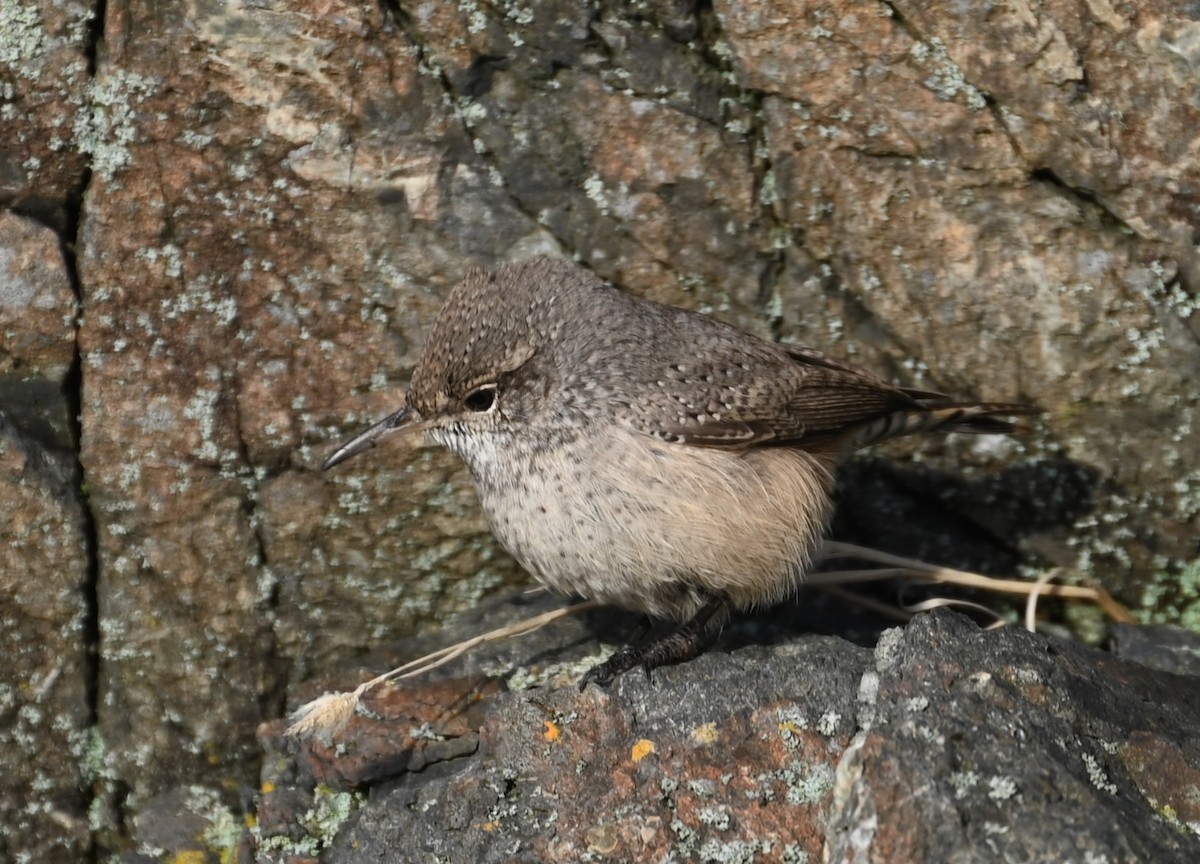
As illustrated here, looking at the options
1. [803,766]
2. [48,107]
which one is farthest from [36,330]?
[803,766]

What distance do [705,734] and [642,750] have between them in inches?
8.3

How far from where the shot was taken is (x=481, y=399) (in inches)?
179

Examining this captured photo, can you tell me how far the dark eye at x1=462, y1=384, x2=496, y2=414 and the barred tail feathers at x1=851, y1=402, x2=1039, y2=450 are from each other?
1.51 meters

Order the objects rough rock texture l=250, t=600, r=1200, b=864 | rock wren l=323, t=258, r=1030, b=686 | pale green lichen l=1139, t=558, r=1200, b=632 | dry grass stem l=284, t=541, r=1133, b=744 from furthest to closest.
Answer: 1. pale green lichen l=1139, t=558, r=1200, b=632
2. dry grass stem l=284, t=541, r=1133, b=744
3. rock wren l=323, t=258, r=1030, b=686
4. rough rock texture l=250, t=600, r=1200, b=864

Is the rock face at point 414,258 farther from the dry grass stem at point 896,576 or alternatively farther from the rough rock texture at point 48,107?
the dry grass stem at point 896,576

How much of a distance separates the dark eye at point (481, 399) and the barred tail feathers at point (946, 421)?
1.51 meters

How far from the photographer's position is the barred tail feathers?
5.00 metres

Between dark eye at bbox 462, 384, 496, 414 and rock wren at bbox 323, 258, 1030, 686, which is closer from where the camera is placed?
rock wren at bbox 323, 258, 1030, 686

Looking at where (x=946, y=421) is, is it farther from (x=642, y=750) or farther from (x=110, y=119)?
(x=110, y=119)

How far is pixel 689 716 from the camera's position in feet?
13.4

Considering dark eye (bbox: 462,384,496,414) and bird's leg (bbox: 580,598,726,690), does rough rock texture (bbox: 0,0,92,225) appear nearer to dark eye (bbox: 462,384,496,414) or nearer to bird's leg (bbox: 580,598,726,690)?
dark eye (bbox: 462,384,496,414)

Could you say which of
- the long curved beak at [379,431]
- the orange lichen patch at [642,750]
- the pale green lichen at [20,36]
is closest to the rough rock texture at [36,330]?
the pale green lichen at [20,36]

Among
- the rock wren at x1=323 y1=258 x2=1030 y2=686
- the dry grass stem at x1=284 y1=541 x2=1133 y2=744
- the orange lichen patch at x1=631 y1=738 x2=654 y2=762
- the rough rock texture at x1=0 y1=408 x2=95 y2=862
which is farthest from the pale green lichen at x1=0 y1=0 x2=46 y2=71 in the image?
the orange lichen patch at x1=631 y1=738 x2=654 y2=762

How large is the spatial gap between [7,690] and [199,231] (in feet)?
6.49
